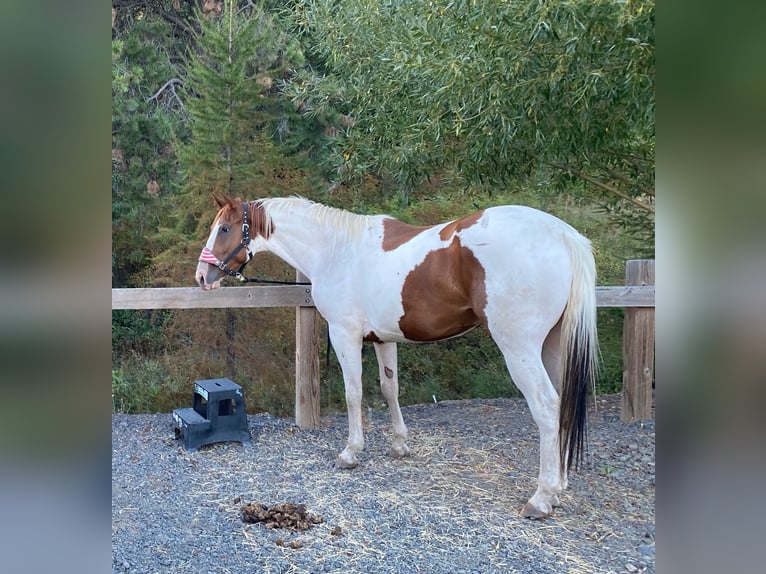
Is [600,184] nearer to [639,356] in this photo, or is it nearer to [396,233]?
[639,356]

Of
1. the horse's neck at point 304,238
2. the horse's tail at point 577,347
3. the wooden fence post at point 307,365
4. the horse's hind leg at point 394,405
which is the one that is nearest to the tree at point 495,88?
the horse's tail at point 577,347

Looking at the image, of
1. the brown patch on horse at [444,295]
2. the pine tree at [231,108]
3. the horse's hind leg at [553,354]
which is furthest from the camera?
the pine tree at [231,108]

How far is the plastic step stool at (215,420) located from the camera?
3877 millimetres

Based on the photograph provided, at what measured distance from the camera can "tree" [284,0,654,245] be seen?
2271mm

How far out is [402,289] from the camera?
319cm

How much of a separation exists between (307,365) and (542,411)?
208cm

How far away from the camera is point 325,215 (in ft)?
12.1

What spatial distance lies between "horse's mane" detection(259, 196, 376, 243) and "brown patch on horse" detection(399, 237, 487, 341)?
63 cm

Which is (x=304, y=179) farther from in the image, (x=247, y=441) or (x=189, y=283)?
(x=247, y=441)

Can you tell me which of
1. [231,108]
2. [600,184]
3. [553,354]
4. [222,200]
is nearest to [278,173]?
[231,108]

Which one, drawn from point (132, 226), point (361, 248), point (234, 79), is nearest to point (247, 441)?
point (361, 248)

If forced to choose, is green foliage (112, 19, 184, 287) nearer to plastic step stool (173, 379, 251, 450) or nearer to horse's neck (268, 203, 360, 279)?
plastic step stool (173, 379, 251, 450)

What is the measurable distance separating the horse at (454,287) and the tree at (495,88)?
559 millimetres

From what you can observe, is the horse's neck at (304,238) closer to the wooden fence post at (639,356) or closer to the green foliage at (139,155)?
the wooden fence post at (639,356)
